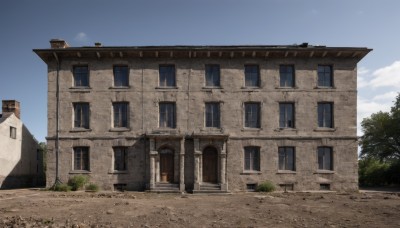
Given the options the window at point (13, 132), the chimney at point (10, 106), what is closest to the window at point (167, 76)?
the window at point (13, 132)

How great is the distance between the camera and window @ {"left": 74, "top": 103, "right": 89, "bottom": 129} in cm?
2200

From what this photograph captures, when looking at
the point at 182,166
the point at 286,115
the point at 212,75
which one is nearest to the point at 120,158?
the point at 182,166

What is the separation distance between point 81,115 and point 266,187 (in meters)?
14.1

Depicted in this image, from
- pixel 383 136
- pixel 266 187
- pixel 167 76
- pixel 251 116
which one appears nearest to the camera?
pixel 266 187

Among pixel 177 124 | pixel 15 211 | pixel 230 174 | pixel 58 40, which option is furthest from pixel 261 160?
pixel 58 40

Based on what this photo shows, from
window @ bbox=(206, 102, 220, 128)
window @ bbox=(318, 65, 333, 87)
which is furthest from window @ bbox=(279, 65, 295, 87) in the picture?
window @ bbox=(206, 102, 220, 128)

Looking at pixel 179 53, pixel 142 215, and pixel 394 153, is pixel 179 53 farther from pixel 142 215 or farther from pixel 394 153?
pixel 394 153

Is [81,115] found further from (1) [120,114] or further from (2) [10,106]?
(2) [10,106]

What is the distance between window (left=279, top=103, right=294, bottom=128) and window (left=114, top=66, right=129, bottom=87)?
11.5m

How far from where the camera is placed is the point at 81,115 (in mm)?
22047

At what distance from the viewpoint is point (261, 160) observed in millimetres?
21688

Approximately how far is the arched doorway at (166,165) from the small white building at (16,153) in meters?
11.8

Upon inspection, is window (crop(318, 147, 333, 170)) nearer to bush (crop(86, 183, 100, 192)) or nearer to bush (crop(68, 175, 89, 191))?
bush (crop(86, 183, 100, 192))

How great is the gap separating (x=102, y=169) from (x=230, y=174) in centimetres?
904
